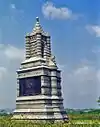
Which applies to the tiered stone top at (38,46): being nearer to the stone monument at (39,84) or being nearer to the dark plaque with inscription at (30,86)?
the stone monument at (39,84)

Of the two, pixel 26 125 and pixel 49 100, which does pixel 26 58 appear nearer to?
pixel 49 100

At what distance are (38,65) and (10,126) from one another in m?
10.7

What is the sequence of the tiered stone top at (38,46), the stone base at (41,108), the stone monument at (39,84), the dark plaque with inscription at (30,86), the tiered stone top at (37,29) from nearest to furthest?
the stone base at (41,108) < the stone monument at (39,84) < the dark plaque with inscription at (30,86) < the tiered stone top at (38,46) < the tiered stone top at (37,29)

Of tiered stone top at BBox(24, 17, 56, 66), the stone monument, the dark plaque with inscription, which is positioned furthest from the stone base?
tiered stone top at BBox(24, 17, 56, 66)

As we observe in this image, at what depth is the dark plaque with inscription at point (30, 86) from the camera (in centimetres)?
3788

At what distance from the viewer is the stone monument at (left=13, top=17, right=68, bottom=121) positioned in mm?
37125

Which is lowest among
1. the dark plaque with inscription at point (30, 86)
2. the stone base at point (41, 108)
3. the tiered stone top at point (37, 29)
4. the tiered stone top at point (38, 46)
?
the stone base at point (41, 108)

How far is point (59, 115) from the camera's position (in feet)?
123

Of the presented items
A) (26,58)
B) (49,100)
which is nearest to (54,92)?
(49,100)

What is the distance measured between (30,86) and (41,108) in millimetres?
3771

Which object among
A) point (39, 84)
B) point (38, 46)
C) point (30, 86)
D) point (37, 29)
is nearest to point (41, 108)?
point (39, 84)

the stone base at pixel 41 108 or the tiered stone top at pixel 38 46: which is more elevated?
the tiered stone top at pixel 38 46

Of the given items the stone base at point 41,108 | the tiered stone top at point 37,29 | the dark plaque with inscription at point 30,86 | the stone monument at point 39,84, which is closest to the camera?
the stone base at point 41,108

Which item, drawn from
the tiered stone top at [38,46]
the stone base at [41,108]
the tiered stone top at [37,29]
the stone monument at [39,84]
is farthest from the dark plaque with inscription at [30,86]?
the tiered stone top at [37,29]
